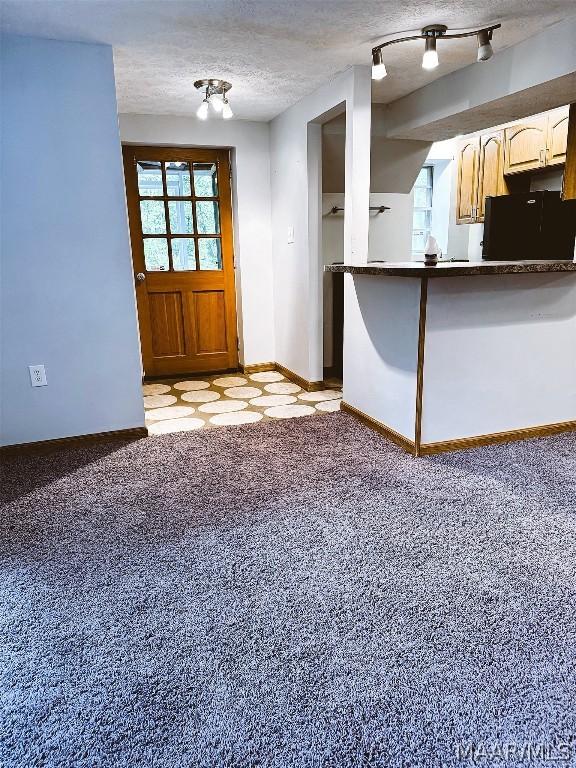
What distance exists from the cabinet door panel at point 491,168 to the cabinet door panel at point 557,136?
0.52 meters

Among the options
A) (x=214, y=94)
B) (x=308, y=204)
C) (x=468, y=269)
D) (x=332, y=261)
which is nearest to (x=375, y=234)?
(x=332, y=261)

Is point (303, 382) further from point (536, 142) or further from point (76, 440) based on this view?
point (536, 142)

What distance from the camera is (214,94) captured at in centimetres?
338

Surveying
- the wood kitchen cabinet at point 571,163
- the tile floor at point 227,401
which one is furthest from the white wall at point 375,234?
the wood kitchen cabinet at point 571,163

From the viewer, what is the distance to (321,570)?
1.81 meters

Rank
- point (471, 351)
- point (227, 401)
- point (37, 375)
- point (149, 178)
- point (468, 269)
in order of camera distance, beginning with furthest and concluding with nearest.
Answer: point (149, 178) < point (227, 401) < point (37, 375) < point (471, 351) < point (468, 269)

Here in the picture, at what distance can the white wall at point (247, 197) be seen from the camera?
4.11m

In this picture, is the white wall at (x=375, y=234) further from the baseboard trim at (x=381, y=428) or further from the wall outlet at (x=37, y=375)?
the wall outlet at (x=37, y=375)

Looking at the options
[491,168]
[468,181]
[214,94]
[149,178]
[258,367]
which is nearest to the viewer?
[214,94]

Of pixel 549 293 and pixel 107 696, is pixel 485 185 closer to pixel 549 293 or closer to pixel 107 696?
pixel 549 293

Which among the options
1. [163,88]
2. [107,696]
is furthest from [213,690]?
[163,88]

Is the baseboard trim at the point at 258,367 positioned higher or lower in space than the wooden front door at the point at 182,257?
lower

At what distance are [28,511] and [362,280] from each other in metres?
2.20

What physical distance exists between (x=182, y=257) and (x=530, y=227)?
2805mm
